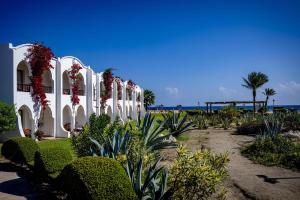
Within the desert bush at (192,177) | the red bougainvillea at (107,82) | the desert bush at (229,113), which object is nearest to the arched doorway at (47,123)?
the red bougainvillea at (107,82)

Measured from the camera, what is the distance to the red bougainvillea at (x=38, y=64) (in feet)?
64.8

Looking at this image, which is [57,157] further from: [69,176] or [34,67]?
[34,67]

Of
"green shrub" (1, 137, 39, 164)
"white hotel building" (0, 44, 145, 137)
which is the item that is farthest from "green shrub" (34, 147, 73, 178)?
"white hotel building" (0, 44, 145, 137)

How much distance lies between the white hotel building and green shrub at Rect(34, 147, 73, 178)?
368 centimetres

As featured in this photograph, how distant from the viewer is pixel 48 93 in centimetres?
2189

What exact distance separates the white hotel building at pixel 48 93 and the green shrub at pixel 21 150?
4694 mm

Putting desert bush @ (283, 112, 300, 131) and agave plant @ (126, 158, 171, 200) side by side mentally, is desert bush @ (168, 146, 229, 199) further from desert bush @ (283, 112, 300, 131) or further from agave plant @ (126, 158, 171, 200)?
desert bush @ (283, 112, 300, 131)

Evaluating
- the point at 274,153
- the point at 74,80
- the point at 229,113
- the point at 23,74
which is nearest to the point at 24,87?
the point at 23,74

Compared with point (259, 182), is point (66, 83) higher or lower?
higher

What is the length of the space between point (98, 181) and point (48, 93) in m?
17.3

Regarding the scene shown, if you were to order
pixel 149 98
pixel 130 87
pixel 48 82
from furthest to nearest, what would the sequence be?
pixel 149 98 < pixel 130 87 < pixel 48 82

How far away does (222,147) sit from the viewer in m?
16.3

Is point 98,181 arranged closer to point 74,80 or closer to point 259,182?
point 259,182

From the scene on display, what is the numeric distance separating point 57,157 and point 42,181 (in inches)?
47.8
